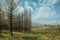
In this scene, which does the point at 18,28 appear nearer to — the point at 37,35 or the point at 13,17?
the point at 13,17

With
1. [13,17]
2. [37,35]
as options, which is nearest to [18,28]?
[13,17]

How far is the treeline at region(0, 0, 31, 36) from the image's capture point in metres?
5.26

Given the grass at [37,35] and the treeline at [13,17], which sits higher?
the treeline at [13,17]

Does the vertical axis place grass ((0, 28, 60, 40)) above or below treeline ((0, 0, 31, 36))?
below

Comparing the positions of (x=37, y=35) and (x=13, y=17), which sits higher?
(x=13, y=17)

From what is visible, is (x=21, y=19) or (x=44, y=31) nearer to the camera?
(x=44, y=31)

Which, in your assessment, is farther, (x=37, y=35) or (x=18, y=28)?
(x=18, y=28)

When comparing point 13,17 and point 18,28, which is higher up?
point 13,17

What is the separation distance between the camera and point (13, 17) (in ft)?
17.3

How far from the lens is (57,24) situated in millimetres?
5141

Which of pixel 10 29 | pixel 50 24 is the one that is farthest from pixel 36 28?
pixel 10 29

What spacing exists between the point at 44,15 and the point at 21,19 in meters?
0.90

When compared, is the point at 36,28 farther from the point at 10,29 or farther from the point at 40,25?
the point at 10,29

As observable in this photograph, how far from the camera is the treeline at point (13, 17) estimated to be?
5.26m
